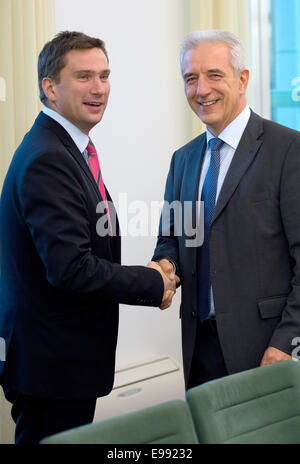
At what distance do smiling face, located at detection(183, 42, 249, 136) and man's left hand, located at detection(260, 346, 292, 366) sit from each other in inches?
32.4

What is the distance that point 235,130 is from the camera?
6.79 feet

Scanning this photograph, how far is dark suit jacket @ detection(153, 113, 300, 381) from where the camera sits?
6.16ft

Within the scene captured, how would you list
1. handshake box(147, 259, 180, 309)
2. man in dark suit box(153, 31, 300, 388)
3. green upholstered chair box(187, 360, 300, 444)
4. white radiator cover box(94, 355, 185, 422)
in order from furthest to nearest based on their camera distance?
white radiator cover box(94, 355, 185, 422) → handshake box(147, 259, 180, 309) → man in dark suit box(153, 31, 300, 388) → green upholstered chair box(187, 360, 300, 444)

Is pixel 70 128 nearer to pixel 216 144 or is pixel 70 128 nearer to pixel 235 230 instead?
pixel 216 144

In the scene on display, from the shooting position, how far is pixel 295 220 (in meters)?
1.85

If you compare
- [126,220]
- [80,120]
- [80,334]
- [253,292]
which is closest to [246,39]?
[126,220]

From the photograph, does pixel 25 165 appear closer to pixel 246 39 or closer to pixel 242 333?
pixel 242 333

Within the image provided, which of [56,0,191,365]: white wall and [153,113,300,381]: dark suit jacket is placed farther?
[56,0,191,365]: white wall

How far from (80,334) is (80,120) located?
0.75m

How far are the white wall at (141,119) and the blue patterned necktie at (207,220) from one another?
1.46 m
